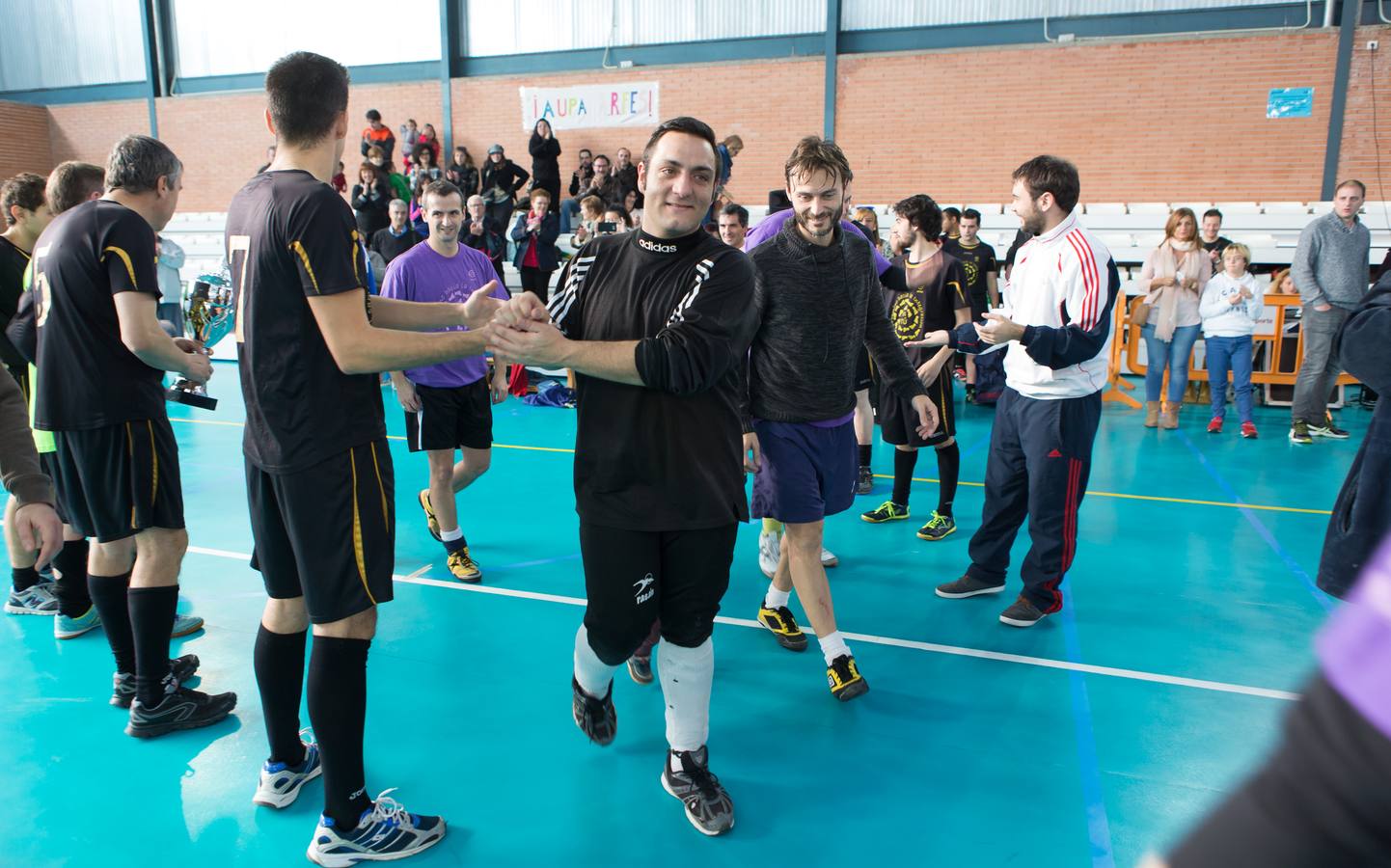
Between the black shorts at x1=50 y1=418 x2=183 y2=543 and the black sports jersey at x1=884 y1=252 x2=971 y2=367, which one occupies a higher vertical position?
the black sports jersey at x1=884 y1=252 x2=971 y2=367

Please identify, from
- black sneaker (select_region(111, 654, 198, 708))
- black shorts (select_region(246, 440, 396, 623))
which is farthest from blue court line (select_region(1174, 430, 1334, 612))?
black sneaker (select_region(111, 654, 198, 708))

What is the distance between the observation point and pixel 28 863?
2.58 metres

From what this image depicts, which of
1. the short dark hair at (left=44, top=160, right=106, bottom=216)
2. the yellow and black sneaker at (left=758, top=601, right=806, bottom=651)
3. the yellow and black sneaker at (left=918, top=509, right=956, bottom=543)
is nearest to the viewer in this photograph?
the short dark hair at (left=44, top=160, right=106, bottom=216)

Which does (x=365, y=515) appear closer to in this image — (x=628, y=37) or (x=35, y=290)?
(x=35, y=290)

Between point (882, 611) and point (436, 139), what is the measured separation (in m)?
15.0

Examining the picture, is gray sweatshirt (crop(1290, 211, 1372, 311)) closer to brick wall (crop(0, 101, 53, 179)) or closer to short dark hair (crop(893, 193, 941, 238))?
short dark hair (crop(893, 193, 941, 238))

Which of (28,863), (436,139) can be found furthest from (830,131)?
(28,863)

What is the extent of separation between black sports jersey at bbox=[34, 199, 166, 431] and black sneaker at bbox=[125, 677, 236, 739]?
1039 mm

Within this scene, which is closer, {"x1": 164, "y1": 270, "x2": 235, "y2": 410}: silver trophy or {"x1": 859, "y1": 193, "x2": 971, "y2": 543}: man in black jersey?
{"x1": 164, "y1": 270, "x2": 235, "y2": 410}: silver trophy

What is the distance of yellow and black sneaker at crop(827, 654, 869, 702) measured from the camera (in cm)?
351

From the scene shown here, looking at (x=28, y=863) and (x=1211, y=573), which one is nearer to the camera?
(x=28, y=863)

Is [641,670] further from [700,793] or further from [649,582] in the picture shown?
[649,582]

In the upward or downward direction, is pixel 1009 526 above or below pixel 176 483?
below

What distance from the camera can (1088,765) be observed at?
3.07 meters
